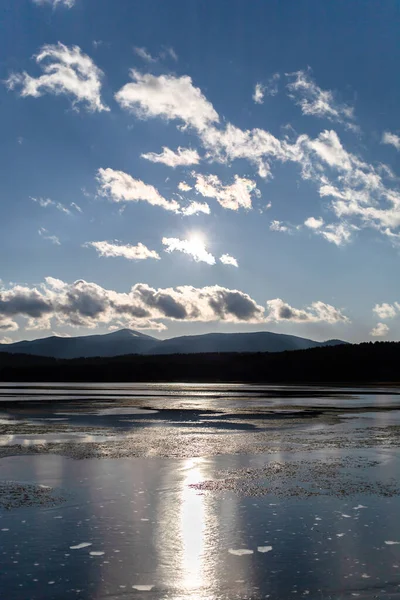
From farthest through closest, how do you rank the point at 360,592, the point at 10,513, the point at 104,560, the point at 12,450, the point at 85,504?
the point at 12,450, the point at 85,504, the point at 10,513, the point at 104,560, the point at 360,592

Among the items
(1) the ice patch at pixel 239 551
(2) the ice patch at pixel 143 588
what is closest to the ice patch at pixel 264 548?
(1) the ice patch at pixel 239 551

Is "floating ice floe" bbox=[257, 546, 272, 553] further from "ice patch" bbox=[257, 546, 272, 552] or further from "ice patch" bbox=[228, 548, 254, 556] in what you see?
"ice patch" bbox=[228, 548, 254, 556]

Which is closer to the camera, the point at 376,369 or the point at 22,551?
the point at 22,551

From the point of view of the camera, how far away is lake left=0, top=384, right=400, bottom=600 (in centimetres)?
827

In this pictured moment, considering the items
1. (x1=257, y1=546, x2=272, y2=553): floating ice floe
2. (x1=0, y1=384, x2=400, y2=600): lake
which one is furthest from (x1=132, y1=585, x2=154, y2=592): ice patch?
(x1=257, y1=546, x2=272, y2=553): floating ice floe

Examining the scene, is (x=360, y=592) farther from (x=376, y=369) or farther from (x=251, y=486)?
(x=376, y=369)

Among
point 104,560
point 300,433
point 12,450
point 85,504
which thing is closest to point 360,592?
point 104,560

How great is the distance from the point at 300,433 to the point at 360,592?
20.8 m

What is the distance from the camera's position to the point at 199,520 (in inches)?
451

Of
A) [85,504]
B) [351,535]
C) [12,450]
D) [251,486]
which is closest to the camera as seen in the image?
[351,535]

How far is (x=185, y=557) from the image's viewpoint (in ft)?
30.4

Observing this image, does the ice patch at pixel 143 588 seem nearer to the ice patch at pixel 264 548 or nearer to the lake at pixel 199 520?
the lake at pixel 199 520

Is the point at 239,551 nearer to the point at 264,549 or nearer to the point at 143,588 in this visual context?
the point at 264,549

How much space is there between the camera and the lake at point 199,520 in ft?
27.1
